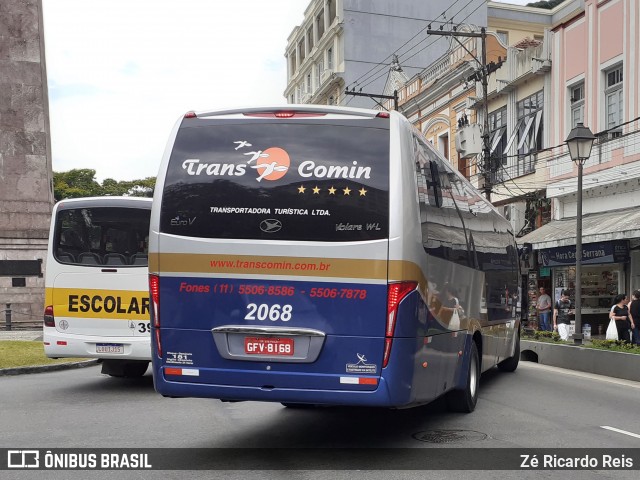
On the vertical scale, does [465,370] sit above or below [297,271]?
below

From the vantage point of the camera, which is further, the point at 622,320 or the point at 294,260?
the point at 622,320

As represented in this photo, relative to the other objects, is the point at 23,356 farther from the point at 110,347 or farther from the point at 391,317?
the point at 391,317

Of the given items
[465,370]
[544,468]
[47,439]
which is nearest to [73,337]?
[47,439]

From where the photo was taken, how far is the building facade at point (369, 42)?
5334 cm

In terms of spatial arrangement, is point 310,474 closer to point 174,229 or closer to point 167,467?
point 167,467

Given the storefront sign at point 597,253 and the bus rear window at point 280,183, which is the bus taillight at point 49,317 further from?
the storefront sign at point 597,253

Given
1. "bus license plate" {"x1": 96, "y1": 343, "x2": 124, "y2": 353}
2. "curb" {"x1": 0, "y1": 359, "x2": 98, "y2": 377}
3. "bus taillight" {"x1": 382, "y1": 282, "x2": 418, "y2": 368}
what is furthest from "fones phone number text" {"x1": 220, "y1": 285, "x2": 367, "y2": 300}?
"curb" {"x1": 0, "y1": 359, "x2": 98, "y2": 377}

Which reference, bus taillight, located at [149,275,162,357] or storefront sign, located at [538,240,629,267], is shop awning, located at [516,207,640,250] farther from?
bus taillight, located at [149,275,162,357]

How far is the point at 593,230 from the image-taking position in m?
21.5

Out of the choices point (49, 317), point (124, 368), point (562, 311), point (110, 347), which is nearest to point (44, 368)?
point (124, 368)

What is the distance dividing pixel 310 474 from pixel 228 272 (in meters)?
1.83

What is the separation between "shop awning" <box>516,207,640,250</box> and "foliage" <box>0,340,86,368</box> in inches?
527

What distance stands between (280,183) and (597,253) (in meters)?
16.8

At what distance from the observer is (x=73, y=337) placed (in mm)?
11883
